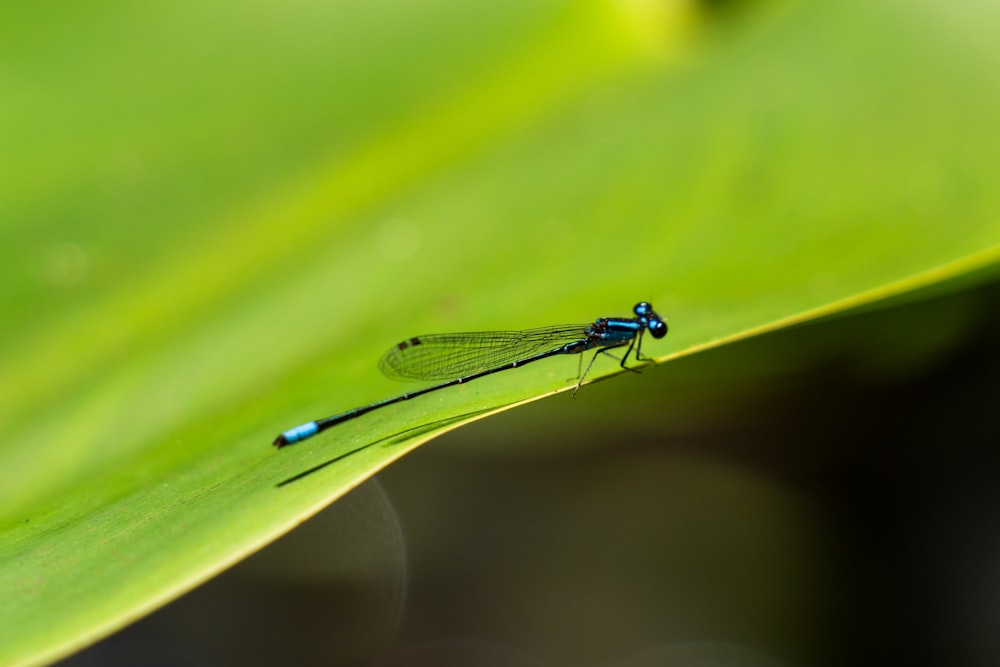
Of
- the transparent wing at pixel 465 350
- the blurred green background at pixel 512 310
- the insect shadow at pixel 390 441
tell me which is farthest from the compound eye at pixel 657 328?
the insect shadow at pixel 390 441

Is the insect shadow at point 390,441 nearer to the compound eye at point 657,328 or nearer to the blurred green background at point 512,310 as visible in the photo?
the blurred green background at point 512,310

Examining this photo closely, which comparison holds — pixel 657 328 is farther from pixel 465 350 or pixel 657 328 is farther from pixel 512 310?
pixel 465 350

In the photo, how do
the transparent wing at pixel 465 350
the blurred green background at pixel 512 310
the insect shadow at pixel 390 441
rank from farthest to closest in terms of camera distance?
the transparent wing at pixel 465 350 < the blurred green background at pixel 512 310 < the insect shadow at pixel 390 441

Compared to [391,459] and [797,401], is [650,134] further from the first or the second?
[391,459]

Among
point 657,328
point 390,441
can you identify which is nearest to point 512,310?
point 657,328

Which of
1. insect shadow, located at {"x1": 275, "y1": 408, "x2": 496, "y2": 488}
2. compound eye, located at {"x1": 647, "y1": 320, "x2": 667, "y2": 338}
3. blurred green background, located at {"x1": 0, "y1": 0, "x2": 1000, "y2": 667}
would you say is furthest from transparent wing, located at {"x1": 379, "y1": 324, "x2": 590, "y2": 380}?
insect shadow, located at {"x1": 275, "y1": 408, "x2": 496, "y2": 488}

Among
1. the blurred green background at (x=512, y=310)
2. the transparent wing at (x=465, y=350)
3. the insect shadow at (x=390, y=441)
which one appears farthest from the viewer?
the transparent wing at (x=465, y=350)
